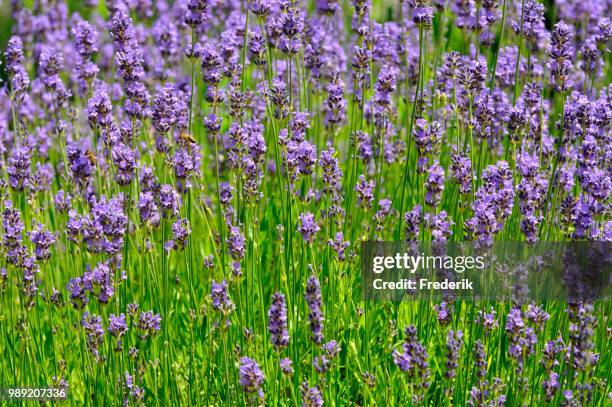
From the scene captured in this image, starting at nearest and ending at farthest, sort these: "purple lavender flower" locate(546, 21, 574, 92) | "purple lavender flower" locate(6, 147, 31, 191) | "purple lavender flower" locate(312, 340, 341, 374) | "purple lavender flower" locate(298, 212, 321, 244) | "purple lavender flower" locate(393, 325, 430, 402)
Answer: "purple lavender flower" locate(393, 325, 430, 402) → "purple lavender flower" locate(312, 340, 341, 374) → "purple lavender flower" locate(298, 212, 321, 244) → "purple lavender flower" locate(546, 21, 574, 92) → "purple lavender flower" locate(6, 147, 31, 191)

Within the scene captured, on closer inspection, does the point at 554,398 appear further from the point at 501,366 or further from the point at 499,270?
the point at 499,270

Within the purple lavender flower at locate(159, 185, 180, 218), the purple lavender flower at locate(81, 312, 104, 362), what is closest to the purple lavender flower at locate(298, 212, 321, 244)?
the purple lavender flower at locate(159, 185, 180, 218)

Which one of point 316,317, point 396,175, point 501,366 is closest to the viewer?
point 316,317

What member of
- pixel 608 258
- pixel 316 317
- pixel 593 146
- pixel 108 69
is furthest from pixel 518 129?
pixel 108 69

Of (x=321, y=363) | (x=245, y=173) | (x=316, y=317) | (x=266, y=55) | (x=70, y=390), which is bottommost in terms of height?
(x=70, y=390)

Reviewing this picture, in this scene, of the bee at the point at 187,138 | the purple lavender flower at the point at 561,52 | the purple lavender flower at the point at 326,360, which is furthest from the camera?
the bee at the point at 187,138

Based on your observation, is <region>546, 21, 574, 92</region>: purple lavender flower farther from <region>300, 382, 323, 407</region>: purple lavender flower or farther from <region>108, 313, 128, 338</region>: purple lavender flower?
<region>108, 313, 128, 338</region>: purple lavender flower

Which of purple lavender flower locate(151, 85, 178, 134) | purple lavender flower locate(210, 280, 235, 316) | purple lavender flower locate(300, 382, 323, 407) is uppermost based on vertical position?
purple lavender flower locate(151, 85, 178, 134)

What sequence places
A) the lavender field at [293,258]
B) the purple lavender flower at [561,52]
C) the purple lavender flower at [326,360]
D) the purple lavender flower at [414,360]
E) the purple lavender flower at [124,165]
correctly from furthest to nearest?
the purple lavender flower at [561,52], the purple lavender flower at [124,165], the lavender field at [293,258], the purple lavender flower at [326,360], the purple lavender flower at [414,360]

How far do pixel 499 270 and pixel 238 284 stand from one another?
3.58 ft

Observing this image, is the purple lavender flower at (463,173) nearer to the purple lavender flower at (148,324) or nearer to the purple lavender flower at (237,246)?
the purple lavender flower at (237,246)

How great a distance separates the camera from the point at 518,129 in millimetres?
3869

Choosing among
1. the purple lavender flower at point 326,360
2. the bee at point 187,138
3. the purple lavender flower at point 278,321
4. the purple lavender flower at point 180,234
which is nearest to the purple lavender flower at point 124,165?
the purple lavender flower at point 180,234

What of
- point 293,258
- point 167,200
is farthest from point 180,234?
point 293,258
